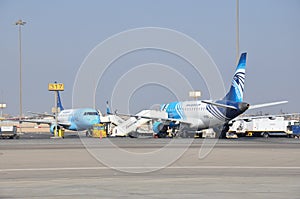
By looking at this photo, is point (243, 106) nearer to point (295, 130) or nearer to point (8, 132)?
point (295, 130)

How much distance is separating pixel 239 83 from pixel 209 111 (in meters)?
5.98

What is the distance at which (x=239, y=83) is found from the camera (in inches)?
2440

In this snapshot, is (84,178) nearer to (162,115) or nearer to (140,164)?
(140,164)

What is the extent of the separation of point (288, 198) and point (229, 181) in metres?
4.50

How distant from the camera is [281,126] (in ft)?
267

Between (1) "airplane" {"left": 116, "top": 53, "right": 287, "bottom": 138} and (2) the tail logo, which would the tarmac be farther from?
(2) the tail logo

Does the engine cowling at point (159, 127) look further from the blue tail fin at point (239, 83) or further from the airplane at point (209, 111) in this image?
the blue tail fin at point (239, 83)

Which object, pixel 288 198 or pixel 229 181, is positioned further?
pixel 229 181

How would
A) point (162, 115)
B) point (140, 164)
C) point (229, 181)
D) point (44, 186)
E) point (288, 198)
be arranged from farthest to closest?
point (162, 115) < point (140, 164) < point (229, 181) < point (44, 186) < point (288, 198)

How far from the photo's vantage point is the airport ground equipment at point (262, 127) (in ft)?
265

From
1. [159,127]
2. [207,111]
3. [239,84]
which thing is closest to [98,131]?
[159,127]

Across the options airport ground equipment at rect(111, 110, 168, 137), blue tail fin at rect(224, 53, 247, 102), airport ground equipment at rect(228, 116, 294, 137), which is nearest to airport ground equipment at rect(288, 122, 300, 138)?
airport ground equipment at rect(228, 116, 294, 137)

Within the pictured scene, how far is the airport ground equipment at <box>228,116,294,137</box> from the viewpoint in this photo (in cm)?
8081

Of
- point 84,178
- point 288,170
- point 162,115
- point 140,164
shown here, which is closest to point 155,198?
point 84,178
